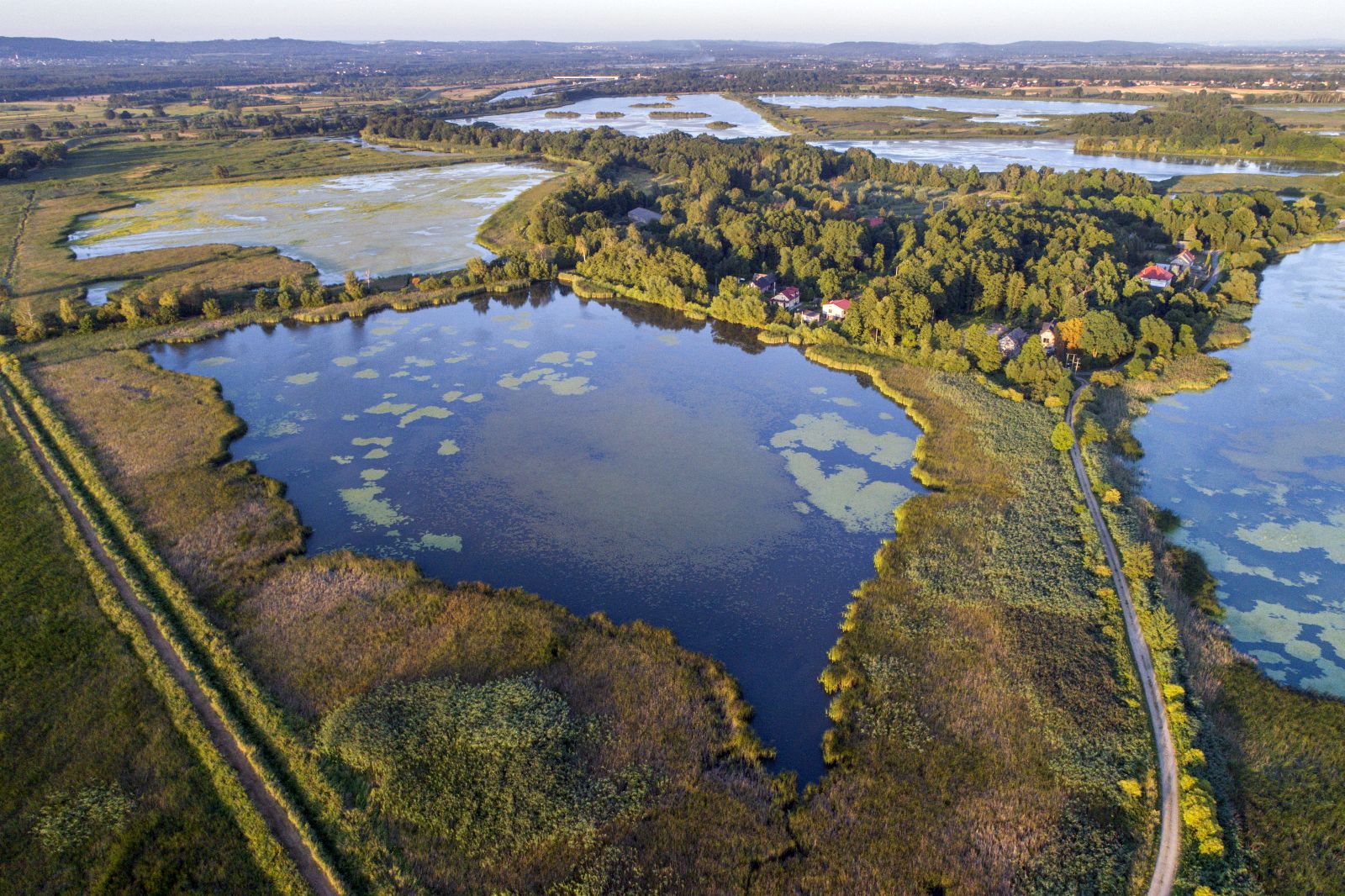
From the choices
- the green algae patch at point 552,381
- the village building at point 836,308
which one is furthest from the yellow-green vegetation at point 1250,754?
the green algae patch at point 552,381

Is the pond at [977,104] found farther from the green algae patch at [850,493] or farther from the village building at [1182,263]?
the green algae patch at [850,493]

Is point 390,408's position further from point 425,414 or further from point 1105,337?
point 1105,337

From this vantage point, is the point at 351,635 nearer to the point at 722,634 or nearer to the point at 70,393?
the point at 722,634

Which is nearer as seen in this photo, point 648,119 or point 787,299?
point 787,299

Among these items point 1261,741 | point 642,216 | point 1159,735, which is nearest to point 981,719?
point 1159,735

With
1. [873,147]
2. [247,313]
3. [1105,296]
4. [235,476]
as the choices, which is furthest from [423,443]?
[873,147]

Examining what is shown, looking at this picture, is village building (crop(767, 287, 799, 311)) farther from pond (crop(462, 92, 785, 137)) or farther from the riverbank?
pond (crop(462, 92, 785, 137))
